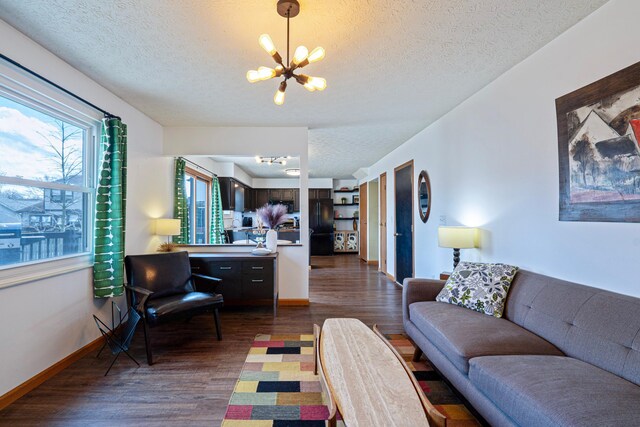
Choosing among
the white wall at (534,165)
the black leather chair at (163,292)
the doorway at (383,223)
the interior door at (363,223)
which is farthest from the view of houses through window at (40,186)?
the interior door at (363,223)

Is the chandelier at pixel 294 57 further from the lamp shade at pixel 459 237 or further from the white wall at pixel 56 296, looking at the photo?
the lamp shade at pixel 459 237

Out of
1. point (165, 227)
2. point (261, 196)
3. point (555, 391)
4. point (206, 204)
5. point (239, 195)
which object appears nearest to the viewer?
point (555, 391)

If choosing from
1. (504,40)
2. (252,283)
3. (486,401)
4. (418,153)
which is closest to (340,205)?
(418,153)

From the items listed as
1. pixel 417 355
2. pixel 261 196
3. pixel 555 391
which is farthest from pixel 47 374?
pixel 261 196

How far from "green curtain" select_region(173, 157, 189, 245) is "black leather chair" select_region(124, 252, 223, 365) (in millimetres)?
954

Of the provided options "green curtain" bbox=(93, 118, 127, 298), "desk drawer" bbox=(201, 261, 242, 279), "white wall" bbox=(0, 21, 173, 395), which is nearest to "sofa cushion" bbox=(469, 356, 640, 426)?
"desk drawer" bbox=(201, 261, 242, 279)

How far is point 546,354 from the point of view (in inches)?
66.9

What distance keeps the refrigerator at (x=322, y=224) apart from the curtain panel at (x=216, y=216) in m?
→ 3.87

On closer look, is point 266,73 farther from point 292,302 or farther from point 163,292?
point 292,302

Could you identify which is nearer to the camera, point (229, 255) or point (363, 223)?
point (229, 255)

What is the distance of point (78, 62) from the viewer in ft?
8.05

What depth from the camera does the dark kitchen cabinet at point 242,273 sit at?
148 inches

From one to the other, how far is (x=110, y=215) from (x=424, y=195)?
3.81 m

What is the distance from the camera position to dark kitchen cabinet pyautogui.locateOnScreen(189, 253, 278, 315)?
12.3 feet
